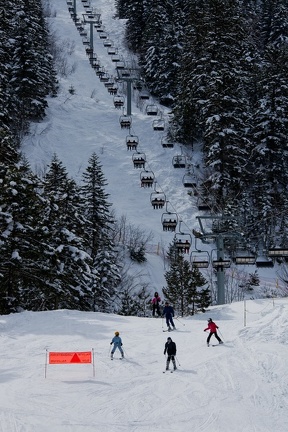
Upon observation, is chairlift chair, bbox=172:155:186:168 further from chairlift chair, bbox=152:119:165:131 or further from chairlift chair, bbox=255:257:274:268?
chairlift chair, bbox=255:257:274:268

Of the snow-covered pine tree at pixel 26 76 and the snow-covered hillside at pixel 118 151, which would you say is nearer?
the snow-covered hillside at pixel 118 151

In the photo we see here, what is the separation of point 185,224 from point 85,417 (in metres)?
27.1

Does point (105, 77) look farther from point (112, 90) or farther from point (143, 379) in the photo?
point (143, 379)

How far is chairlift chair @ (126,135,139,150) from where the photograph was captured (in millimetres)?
45491

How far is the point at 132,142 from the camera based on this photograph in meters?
45.5

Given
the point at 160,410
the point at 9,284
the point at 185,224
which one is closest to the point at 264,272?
the point at 185,224

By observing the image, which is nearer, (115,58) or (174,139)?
(174,139)

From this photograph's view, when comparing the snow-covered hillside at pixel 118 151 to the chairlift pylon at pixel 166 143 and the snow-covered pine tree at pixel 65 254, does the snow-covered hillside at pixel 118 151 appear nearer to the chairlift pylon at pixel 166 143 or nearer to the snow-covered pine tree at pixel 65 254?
the chairlift pylon at pixel 166 143

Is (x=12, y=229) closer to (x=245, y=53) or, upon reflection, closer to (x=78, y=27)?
(x=245, y=53)

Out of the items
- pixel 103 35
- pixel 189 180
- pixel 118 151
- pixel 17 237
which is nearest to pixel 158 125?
pixel 118 151

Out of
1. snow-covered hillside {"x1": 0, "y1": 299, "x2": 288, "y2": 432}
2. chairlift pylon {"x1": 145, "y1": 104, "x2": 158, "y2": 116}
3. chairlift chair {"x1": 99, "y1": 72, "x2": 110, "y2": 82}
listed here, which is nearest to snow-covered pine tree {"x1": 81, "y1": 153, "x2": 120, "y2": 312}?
snow-covered hillside {"x1": 0, "y1": 299, "x2": 288, "y2": 432}

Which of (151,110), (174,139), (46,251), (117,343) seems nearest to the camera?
(117,343)

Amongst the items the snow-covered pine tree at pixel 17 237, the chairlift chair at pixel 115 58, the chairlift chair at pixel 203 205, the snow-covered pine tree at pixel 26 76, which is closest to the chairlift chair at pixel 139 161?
the chairlift chair at pixel 203 205

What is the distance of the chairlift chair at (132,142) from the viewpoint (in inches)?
1791
